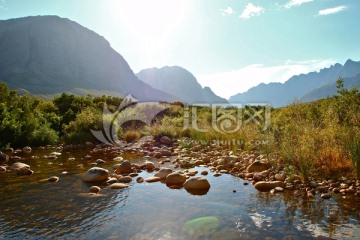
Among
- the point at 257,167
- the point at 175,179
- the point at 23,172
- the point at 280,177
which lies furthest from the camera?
the point at 23,172

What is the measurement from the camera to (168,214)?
5.18 metres

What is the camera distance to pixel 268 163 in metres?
8.10

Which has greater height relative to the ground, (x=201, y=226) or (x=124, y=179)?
(x=124, y=179)

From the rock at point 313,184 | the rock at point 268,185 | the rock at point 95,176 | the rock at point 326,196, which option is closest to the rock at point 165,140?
the rock at point 95,176

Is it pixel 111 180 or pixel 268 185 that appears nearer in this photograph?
pixel 268 185

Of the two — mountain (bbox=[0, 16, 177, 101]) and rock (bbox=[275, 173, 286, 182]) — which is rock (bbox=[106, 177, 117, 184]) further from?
mountain (bbox=[0, 16, 177, 101])

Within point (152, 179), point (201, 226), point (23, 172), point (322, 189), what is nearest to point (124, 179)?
point (152, 179)

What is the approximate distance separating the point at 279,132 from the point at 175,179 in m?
3.59

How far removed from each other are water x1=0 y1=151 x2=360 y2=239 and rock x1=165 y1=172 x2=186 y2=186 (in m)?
0.33

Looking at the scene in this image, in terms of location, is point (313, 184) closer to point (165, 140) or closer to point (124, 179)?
point (124, 179)

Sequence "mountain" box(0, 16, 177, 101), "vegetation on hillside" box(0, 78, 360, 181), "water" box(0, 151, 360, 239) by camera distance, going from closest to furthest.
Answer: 1. "water" box(0, 151, 360, 239)
2. "vegetation on hillside" box(0, 78, 360, 181)
3. "mountain" box(0, 16, 177, 101)

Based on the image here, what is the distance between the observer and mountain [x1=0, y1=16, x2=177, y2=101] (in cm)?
12731

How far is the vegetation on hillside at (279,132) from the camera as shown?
21.5 feet

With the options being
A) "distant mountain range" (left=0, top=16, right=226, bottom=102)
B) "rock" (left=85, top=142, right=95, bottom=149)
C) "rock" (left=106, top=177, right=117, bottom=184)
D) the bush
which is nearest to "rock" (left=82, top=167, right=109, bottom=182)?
"rock" (left=106, top=177, right=117, bottom=184)
